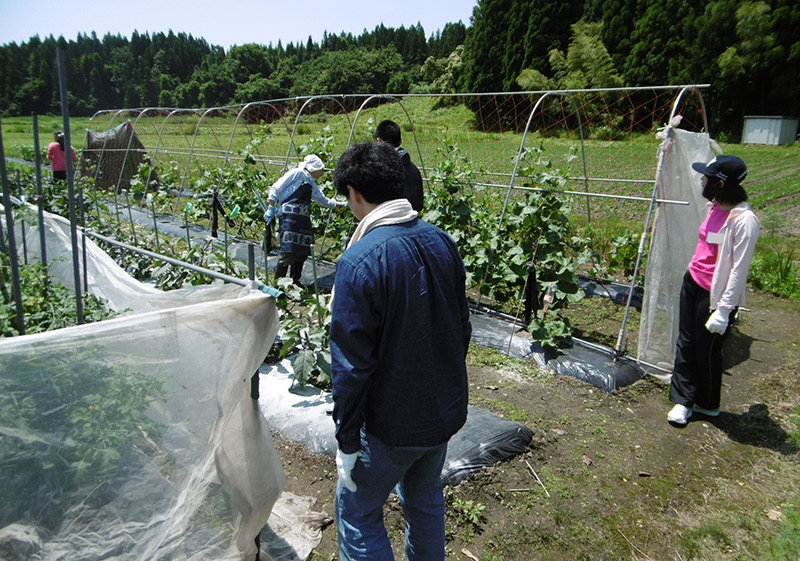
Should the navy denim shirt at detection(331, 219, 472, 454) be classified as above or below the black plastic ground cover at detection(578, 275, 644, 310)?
above

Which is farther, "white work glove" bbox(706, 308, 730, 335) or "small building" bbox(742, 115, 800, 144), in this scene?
"small building" bbox(742, 115, 800, 144)

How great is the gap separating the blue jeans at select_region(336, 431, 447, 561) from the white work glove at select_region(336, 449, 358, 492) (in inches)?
0.8

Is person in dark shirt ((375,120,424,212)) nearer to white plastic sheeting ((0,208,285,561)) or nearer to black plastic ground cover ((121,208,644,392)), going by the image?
black plastic ground cover ((121,208,644,392))

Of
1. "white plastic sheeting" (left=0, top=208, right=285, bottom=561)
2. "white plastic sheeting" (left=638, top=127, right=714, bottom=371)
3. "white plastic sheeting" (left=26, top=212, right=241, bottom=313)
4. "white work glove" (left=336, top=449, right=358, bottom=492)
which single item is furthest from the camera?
"white plastic sheeting" (left=638, top=127, right=714, bottom=371)

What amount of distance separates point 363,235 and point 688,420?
9.55 ft

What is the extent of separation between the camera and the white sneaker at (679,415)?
3451 millimetres

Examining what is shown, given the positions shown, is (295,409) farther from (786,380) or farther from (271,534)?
(786,380)

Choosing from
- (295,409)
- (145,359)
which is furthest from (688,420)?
(145,359)

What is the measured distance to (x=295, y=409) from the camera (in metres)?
3.26

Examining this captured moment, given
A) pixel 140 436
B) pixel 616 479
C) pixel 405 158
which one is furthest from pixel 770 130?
pixel 140 436

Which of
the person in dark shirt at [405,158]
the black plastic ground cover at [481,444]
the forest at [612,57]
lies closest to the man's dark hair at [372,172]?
the black plastic ground cover at [481,444]

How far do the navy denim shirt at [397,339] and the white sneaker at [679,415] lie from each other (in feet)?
7.77

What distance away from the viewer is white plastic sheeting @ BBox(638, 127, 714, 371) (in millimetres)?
3910

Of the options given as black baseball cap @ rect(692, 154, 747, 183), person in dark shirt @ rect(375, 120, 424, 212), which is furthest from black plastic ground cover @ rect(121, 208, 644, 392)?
black baseball cap @ rect(692, 154, 747, 183)
